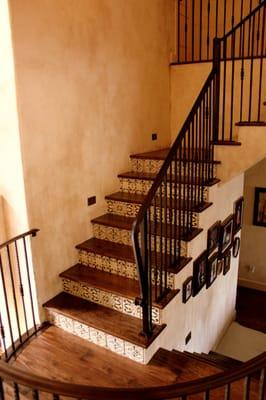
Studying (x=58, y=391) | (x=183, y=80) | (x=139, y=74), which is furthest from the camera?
(x=183, y=80)

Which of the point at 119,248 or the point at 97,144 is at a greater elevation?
the point at 97,144

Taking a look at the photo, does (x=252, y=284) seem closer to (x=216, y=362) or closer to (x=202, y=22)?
(x=216, y=362)

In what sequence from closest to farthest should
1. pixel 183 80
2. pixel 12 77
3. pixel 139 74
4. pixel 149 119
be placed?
pixel 12 77 → pixel 139 74 → pixel 149 119 → pixel 183 80

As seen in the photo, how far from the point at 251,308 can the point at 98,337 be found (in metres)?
4.11

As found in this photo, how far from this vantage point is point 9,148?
277 cm

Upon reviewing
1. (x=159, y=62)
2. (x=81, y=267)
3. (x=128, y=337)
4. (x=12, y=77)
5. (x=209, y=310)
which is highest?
(x=159, y=62)

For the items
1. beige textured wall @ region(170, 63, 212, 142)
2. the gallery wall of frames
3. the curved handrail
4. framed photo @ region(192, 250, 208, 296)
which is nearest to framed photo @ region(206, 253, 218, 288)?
the gallery wall of frames

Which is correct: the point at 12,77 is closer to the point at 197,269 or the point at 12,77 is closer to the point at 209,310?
the point at 197,269

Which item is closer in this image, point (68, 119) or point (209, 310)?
point (68, 119)

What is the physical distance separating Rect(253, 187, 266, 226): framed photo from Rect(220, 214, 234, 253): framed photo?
200cm

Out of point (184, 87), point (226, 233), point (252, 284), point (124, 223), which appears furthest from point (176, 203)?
point (252, 284)

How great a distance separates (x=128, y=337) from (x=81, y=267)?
99 cm

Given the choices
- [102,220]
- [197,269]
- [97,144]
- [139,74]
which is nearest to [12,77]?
[97,144]

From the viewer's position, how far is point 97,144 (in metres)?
3.63
